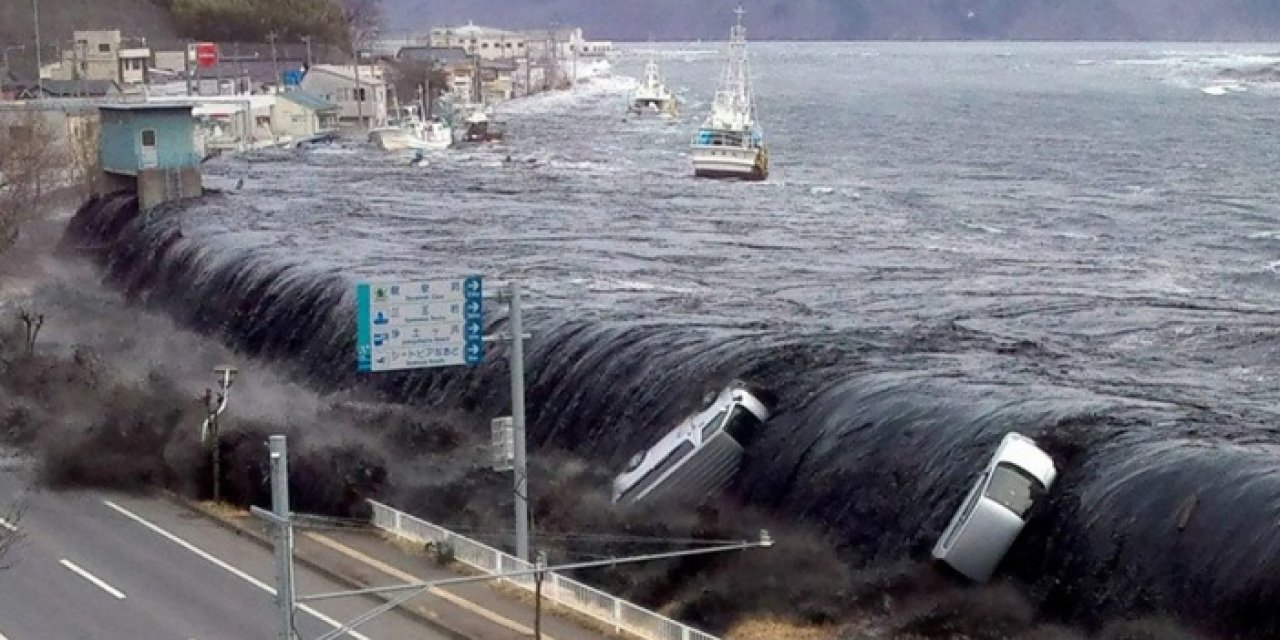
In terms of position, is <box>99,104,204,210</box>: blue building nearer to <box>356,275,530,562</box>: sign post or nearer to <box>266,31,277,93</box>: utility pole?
<box>356,275,530,562</box>: sign post

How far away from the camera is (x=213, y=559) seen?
23.8m

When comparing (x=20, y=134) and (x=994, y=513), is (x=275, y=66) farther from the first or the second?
(x=994, y=513)

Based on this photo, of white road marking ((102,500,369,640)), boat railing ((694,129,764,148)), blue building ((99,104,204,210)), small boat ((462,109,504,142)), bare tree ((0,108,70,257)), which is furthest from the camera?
small boat ((462,109,504,142))

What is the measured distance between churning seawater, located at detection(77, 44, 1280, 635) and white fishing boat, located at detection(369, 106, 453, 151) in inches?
153

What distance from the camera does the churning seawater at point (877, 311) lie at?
2342 centimetres

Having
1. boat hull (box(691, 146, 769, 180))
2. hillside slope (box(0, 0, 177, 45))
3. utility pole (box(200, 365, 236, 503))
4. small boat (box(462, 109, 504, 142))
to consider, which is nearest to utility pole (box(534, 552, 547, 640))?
utility pole (box(200, 365, 236, 503))

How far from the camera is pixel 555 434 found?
30156 mm

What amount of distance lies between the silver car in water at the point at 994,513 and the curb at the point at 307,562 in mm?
6465

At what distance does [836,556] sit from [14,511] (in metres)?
11.7

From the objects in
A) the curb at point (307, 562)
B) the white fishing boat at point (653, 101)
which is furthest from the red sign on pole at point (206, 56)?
the curb at point (307, 562)

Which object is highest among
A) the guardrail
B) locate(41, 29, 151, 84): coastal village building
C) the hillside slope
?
the hillside slope

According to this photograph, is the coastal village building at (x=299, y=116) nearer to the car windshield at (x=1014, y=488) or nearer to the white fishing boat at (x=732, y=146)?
the white fishing boat at (x=732, y=146)

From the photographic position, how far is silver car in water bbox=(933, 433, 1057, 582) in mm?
22766

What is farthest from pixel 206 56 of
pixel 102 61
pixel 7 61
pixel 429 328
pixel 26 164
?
pixel 429 328
